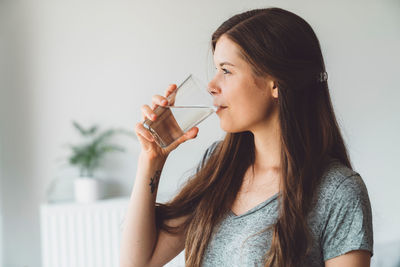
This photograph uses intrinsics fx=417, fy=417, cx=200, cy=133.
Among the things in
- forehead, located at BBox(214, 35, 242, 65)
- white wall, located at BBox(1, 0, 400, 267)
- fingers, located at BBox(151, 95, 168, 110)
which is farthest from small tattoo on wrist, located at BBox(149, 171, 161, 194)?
white wall, located at BBox(1, 0, 400, 267)

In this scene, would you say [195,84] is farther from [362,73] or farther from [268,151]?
[362,73]

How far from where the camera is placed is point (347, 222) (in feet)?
3.35

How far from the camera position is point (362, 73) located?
3.16m

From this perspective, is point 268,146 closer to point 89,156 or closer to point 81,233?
point 89,156

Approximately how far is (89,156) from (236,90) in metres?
1.72

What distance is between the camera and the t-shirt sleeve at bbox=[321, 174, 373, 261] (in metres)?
1.00

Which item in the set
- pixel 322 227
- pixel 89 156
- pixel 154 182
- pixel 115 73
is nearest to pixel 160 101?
pixel 154 182

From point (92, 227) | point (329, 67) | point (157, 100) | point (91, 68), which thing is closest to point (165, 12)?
point (91, 68)

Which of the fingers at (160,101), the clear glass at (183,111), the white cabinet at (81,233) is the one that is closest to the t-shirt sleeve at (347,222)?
the clear glass at (183,111)

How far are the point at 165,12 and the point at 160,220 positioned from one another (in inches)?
74.3

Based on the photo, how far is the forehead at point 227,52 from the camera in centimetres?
112

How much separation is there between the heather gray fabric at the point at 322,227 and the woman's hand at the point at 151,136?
271 millimetres

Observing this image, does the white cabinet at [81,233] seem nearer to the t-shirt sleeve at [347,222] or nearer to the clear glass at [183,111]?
the clear glass at [183,111]

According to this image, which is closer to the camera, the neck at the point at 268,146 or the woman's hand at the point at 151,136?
the woman's hand at the point at 151,136
